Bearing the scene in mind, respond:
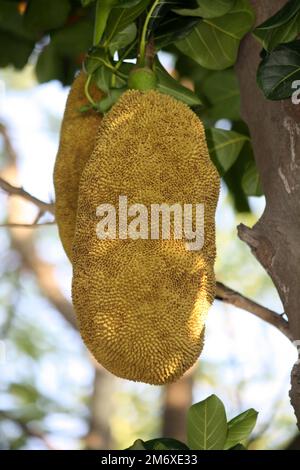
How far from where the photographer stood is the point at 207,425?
1086mm

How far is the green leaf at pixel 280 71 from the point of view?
117 cm

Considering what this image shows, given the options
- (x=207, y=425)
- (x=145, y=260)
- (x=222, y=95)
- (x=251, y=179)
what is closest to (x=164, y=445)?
(x=207, y=425)

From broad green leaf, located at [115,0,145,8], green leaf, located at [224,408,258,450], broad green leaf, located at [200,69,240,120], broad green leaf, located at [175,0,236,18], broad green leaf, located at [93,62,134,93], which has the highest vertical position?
broad green leaf, located at [200,69,240,120]

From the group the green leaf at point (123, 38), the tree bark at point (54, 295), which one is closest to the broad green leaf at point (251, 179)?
the green leaf at point (123, 38)

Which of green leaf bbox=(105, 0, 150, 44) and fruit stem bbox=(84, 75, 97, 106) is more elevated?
green leaf bbox=(105, 0, 150, 44)

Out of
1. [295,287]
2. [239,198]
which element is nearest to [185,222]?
[295,287]

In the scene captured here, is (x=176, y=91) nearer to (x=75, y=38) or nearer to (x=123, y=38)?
(x=123, y=38)

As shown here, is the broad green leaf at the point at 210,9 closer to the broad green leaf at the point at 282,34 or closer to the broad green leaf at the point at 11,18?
the broad green leaf at the point at 282,34

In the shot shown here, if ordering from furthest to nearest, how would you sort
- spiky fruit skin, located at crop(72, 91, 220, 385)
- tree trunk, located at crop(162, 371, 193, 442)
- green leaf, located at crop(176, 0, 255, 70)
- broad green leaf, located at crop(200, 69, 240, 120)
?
tree trunk, located at crop(162, 371, 193, 442), broad green leaf, located at crop(200, 69, 240, 120), green leaf, located at crop(176, 0, 255, 70), spiky fruit skin, located at crop(72, 91, 220, 385)

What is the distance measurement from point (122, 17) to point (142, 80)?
0.11 metres

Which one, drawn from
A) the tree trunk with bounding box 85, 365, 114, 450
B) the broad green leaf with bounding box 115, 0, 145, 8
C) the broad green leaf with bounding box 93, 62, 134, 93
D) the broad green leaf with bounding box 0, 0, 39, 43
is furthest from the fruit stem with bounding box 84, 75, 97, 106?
the tree trunk with bounding box 85, 365, 114, 450

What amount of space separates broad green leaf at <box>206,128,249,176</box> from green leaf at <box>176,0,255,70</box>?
0.14 meters

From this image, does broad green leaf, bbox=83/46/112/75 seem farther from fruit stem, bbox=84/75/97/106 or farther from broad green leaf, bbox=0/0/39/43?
broad green leaf, bbox=0/0/39/43

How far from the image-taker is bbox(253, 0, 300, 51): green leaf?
3.84 ft
